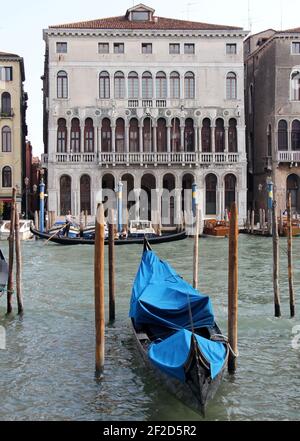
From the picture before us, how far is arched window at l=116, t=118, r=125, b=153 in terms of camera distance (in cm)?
2217

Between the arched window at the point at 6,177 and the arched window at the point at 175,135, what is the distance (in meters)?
5.39

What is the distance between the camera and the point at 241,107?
22.2 m

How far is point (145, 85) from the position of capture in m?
22.0

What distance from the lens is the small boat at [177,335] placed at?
4.63 metres

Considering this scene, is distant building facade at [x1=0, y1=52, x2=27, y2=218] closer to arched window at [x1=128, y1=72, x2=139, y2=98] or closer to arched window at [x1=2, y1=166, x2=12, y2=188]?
arched window at [x1=2, y1=166, x2=12, y2=188]

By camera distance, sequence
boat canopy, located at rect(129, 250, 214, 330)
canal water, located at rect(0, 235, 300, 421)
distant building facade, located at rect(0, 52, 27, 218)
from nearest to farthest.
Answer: canal water, located at rect(0, 235, 300, 421) < boat canopy, located at rect(129, 250, 214, 330) < distant building facade, located at rect(0, 52, 27, 218)

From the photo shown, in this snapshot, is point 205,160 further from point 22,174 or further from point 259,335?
point 259,335

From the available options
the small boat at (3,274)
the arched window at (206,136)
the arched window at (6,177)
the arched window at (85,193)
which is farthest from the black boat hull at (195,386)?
the arched window at (6,177)

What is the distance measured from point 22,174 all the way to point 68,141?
2254 millimetres

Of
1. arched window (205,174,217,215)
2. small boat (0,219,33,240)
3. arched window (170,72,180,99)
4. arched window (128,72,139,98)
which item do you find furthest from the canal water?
arched window (170,72,180,99)

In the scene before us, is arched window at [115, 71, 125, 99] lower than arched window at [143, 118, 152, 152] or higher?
higher

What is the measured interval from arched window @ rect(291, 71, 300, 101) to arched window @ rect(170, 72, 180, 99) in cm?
366

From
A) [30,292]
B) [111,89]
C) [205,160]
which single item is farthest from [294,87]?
[30,292]
